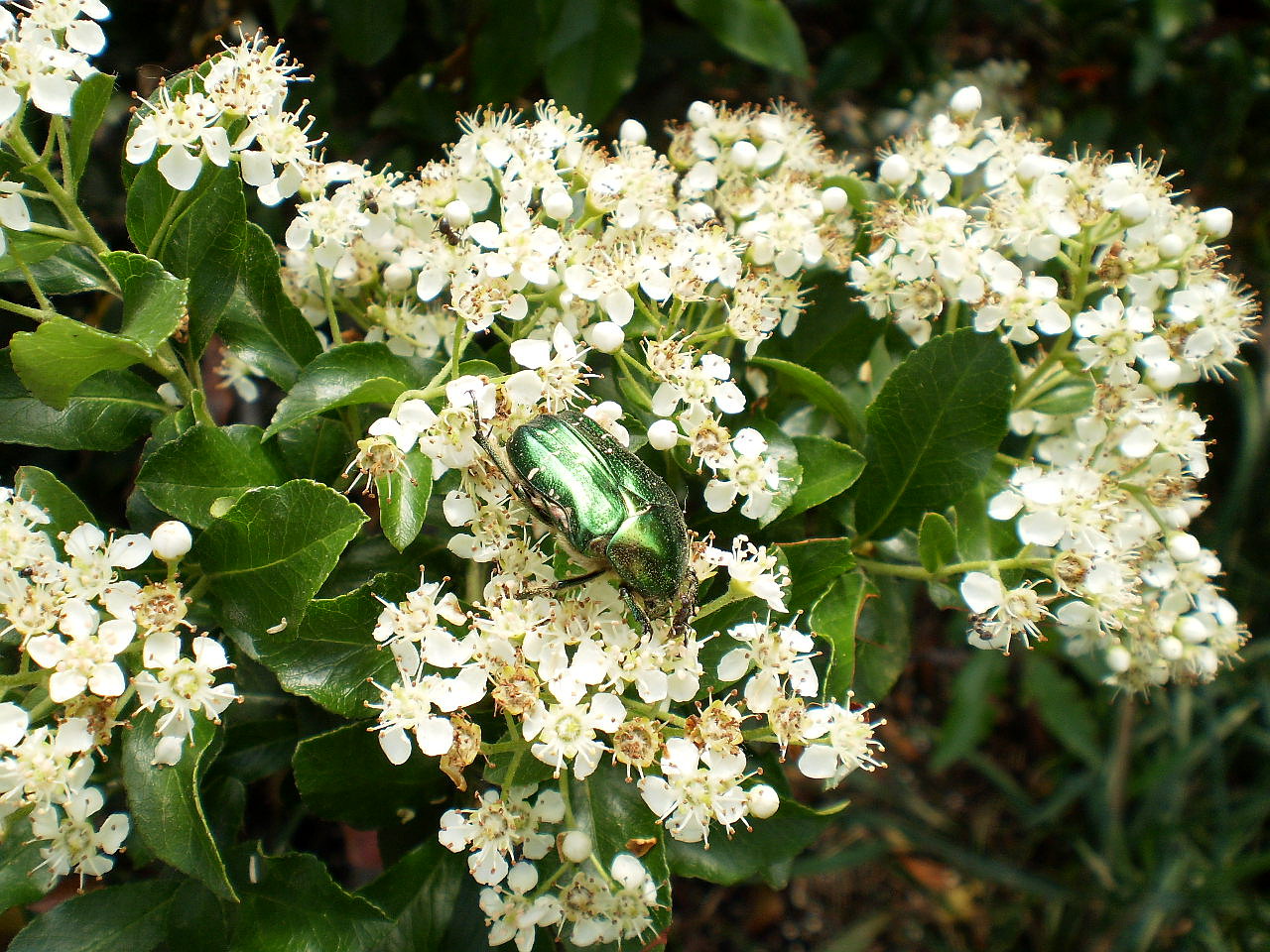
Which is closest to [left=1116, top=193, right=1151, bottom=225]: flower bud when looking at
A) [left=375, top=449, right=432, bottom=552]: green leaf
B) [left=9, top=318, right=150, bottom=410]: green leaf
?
[left=375, top=449, right=432, bottom=552]: green leaf

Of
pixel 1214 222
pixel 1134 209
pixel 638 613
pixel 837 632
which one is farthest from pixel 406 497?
pixel 1214 222

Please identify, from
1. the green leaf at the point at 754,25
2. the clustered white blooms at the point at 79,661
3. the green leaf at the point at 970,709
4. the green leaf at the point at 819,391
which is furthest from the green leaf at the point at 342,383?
the green leaf at the point at 970,709

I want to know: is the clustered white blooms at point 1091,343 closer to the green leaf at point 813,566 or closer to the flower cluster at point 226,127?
the green leaf at point 813,566

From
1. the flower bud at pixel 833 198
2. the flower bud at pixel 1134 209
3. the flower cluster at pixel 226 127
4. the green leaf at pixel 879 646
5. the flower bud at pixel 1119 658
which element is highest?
the flower bud at pixel 1134 209

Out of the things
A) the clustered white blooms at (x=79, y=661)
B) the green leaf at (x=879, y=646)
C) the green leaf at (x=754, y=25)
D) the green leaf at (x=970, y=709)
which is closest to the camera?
the clustered white blooms at (x=79, y=661)

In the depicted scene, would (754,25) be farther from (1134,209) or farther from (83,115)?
(83,115)

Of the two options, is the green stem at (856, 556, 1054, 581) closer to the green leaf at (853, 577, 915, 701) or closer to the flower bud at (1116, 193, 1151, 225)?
the green leaf at (853, 577, 915, 701)
